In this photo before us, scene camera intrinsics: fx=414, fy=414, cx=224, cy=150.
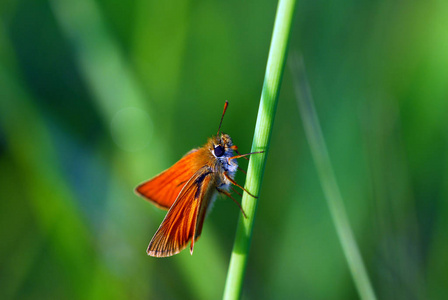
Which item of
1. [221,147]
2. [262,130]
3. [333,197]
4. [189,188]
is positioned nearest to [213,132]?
[221,147]

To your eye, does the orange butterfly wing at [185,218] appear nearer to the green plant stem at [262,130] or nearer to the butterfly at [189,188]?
the butterfly at [189,188]

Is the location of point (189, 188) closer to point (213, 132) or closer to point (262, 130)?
point (262, 130)

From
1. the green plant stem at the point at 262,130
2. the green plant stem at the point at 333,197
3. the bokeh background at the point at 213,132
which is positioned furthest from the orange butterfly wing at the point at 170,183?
the green plant stem at the point at 262,130

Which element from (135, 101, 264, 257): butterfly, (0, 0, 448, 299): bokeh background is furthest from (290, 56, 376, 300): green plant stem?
(0, 0, 448, 299): bokeh background

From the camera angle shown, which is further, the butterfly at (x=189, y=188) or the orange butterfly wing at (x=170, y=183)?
the orange butterfly wing at (x=170, y=183)

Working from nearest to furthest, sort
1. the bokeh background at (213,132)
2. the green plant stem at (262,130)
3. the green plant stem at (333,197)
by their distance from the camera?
the green plant stem at (262,130) → the green plant stem at (333,197) → the bokeh background at (213,132)

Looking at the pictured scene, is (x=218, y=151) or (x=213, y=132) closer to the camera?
(x=218, y=151)

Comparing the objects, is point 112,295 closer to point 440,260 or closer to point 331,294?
point 331,294
